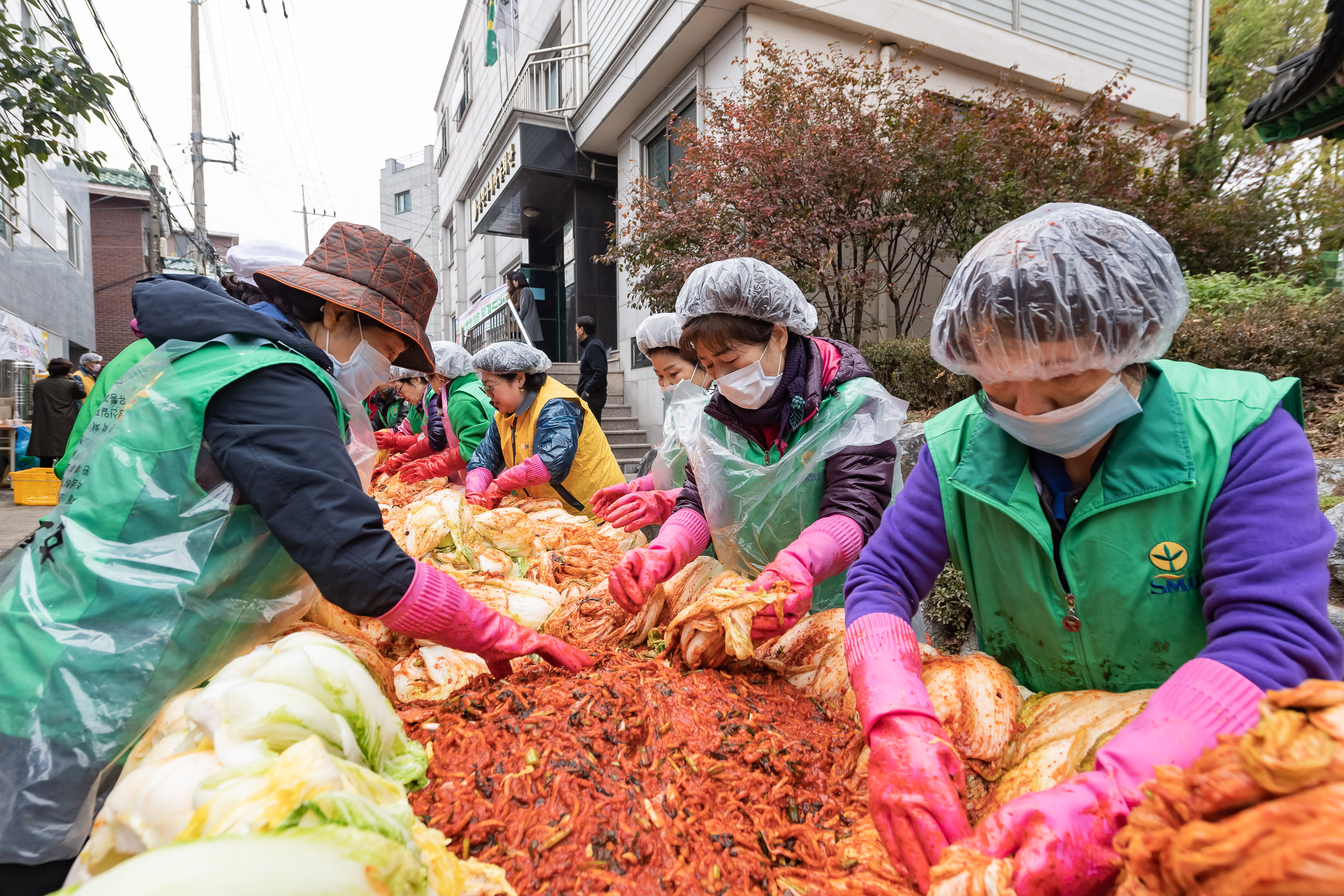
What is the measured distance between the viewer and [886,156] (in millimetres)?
6988

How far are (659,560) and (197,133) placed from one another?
2307 cm

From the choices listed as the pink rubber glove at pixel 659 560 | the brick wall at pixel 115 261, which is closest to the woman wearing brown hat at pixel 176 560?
the pink rubber glove at pixel 659 560

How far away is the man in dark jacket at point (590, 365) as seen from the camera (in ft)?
30.2

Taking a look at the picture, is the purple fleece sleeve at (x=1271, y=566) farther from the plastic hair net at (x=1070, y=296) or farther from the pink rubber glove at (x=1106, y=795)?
the plastic hair net at (x=1070, y=296)

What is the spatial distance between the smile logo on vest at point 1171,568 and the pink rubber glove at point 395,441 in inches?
277

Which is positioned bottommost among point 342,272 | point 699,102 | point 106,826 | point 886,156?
point 106,826

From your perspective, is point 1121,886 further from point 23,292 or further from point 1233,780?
point 23,292

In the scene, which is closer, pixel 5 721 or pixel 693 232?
pixel 5 721

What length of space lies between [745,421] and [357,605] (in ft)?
4.51

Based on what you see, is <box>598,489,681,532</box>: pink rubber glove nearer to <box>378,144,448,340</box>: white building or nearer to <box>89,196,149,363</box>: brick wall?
<box>89,196,149,363</box>: brick wall

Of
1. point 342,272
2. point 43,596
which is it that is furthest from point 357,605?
point 342,272

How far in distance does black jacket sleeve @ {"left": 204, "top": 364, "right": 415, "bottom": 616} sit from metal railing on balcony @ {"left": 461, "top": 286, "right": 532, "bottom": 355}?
33.2 ft

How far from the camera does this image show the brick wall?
2927cm

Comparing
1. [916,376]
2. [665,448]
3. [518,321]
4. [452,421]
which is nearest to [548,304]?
[518,321]
